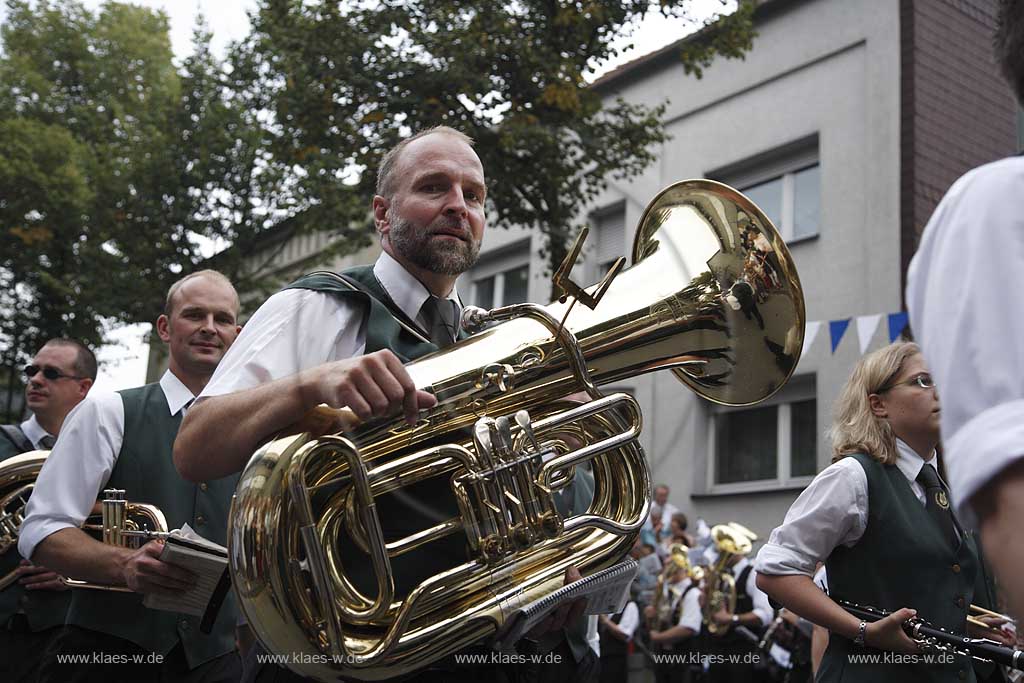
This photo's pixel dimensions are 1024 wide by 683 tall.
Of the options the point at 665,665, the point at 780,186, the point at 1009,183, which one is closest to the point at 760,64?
the point at 780,186

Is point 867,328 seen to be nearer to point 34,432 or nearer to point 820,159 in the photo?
point 820,159

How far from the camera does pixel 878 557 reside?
3.42 m

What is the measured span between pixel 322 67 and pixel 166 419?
347 inches

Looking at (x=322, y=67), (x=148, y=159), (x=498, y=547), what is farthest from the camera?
(x=148, y=159)

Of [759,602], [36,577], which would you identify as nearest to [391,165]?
[36,577]

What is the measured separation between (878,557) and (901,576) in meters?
0.09

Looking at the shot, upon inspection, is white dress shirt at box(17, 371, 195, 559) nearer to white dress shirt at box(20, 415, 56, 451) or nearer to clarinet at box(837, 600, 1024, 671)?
white dress shirt at box(20, 415, 56, 451)

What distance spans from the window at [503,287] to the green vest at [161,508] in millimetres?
13783

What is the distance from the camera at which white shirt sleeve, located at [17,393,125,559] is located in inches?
138

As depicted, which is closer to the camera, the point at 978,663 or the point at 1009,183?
the point at 1009,183

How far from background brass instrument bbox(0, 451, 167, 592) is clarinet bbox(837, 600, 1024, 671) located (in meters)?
2.33

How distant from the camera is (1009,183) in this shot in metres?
1.09

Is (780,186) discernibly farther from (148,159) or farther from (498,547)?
(498,547)

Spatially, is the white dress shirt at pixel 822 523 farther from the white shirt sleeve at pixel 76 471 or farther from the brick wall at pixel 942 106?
the brick wall at pixel 942 106
